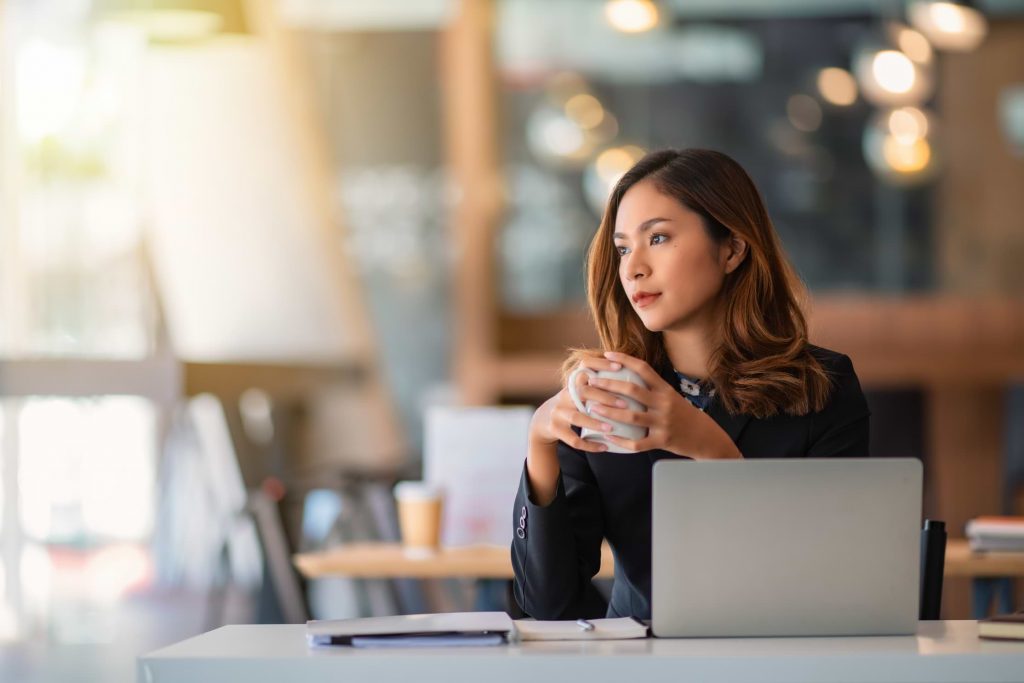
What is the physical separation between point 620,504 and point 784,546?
591 millimetres

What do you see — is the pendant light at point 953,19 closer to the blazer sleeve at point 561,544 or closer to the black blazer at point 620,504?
the black blazer at point 620,504

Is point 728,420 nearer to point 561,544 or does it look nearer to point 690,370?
point 690,370

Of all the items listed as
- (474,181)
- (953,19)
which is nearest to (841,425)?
(953,19)

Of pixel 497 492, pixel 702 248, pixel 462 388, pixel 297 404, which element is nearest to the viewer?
pixel 702 248

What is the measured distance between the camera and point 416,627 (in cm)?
165

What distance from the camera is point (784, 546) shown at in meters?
1.63

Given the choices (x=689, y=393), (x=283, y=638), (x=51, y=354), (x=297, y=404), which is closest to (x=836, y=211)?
(x=297, y=404)

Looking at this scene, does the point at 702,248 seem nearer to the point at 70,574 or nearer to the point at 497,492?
the point at 497,492

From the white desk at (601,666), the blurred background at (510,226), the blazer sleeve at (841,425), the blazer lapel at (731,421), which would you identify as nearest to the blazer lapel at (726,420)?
the blazer lapel at (731,421)

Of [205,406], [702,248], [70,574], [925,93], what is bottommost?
[70,574]

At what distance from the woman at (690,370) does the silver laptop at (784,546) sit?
45cm

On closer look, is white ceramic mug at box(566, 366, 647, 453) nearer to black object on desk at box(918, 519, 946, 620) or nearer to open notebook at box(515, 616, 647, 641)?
open notebook at box(515, 616, 647, 641)

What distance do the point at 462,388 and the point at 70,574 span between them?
2.54 meters

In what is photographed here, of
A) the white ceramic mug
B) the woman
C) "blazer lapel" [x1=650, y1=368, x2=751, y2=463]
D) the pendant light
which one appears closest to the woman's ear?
the woman
